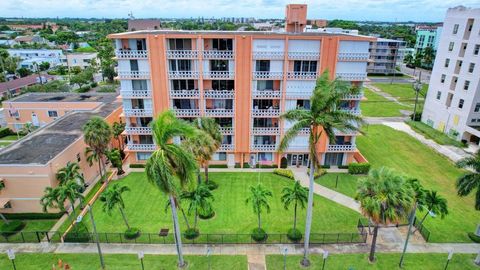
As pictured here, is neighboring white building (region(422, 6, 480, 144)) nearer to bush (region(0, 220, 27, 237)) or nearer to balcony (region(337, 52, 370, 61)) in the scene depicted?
balcony (region(337, 52, 370, 61))

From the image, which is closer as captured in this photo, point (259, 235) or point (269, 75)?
point (259, 235)

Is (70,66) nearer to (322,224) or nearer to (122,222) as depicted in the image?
(122,222)

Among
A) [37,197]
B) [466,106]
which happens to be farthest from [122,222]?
[466,106]

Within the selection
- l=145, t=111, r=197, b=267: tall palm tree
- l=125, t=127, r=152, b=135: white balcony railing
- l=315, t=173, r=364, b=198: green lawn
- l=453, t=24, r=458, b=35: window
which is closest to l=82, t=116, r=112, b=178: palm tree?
l=125, t=127, r=152, b=135: white balcony railing

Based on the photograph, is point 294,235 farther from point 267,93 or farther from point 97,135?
point 97,135

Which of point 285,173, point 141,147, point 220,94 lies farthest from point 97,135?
point 285,173

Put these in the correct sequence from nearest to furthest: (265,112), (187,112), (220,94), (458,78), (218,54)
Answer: (218,54)
(220,94)
(187,112)
(265,112)
(458,78)
